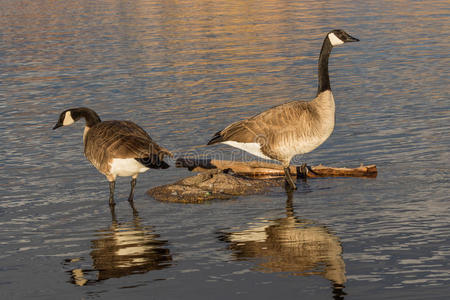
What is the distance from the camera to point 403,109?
67.7 feet

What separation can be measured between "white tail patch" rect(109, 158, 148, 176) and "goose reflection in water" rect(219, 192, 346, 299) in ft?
7.62

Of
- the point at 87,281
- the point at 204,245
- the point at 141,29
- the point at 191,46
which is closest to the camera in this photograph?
the point at 87,281

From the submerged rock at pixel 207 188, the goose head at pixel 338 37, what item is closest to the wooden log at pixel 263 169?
the submerged rock at pixel 207 188

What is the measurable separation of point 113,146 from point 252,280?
461 centimetres

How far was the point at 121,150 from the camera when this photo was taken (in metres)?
12.9

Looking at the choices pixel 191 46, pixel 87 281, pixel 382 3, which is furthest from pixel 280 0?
pixel 87 281

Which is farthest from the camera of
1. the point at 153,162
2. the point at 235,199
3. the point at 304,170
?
the point at 304,170

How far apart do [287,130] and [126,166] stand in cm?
317

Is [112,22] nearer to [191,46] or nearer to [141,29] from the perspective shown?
[141,29]

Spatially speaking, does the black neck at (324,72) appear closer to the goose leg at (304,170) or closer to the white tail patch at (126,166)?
the goose leg at (304,170)

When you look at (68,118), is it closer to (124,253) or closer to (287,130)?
(287,130)

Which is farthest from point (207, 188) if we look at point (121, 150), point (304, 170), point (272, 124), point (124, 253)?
point (124, 253)

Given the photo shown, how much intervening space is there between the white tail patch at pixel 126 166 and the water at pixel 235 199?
2.25 ft

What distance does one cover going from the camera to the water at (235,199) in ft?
31.7
